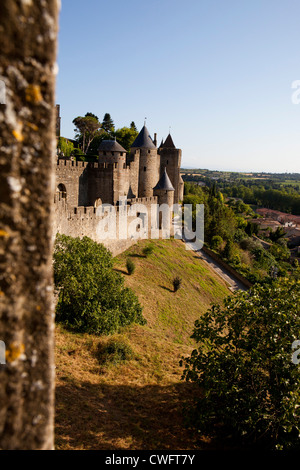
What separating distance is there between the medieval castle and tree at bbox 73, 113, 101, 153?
53.3ft

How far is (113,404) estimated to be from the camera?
883cm

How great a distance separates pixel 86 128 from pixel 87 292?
43922mm

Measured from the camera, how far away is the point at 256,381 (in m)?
7.45

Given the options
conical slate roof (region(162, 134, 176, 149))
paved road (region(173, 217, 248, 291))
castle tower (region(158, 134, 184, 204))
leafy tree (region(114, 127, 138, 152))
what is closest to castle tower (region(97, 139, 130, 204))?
castle tower (region(158, 134, 184, 204))

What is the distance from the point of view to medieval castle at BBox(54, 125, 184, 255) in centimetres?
1728

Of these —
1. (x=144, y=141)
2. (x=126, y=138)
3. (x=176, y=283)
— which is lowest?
(x=176, y=283)

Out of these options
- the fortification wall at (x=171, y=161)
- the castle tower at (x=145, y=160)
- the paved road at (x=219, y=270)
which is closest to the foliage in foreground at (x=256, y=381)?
the paved road at (x=219, y=270)

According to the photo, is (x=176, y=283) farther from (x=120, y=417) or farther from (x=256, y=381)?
(x=256, y=381)

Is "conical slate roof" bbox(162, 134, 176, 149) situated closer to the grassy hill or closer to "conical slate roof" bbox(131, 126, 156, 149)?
"conical slate roof" bbox(131, 126, 156, 149)

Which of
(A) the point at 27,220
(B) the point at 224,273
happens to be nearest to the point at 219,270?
(B) the point at 224,273

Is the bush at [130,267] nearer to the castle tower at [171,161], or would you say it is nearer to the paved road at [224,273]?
the paved road at [224,273]

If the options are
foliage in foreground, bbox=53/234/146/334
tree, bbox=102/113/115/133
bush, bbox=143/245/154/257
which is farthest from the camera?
tree, bbox=102/113/115/133

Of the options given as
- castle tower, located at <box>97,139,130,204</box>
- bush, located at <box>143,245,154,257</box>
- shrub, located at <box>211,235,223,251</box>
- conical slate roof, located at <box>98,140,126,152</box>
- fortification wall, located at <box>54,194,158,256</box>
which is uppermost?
conical slate roof, located at <box>98,140,126,152</box>

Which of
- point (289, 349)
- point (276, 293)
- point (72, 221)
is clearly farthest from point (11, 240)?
point (72, 221)
